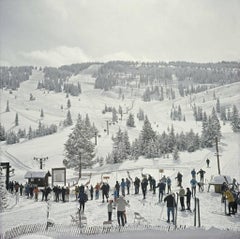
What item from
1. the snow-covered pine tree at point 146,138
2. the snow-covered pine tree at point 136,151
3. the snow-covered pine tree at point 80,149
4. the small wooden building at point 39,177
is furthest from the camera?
the snow-covered pine tree at point 136,151

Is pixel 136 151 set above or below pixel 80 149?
below

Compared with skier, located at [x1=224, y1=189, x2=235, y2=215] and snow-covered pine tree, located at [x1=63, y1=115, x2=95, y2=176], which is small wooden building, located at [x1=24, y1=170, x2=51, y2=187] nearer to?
snow-covered pine tree, located at [x1=63, y1=115, x2=95, y2=176]

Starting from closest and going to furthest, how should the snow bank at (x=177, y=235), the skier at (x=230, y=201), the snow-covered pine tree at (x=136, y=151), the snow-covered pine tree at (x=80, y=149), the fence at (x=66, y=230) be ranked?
the snow bank at (x=177, y=235)
the fence at (x=66, y=230)
the skier at (x=230, y=201)
the snow-covered pine tree at (x=80, y=149)
the snow-covered pine tree at (x=136, y=151)

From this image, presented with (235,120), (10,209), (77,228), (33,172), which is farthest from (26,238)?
(235,120)

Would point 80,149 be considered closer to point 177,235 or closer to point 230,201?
point 230,201

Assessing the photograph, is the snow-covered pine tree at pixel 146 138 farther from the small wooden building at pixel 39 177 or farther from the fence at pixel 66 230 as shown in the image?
the fence at pixel 66 230

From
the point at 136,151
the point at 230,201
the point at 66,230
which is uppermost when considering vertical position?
the point at 136,151

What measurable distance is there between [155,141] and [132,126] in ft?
255

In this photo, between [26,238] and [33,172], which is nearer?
[26,238]

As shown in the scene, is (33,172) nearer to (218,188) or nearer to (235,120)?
(218,188)

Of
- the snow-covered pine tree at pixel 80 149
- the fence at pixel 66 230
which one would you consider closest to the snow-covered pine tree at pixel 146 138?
the snow-covered pine tree at pixel 80 149

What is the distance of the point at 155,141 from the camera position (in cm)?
5712

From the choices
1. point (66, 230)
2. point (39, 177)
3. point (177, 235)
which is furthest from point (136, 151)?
point (177, 235)

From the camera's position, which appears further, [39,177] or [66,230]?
[39,177]
